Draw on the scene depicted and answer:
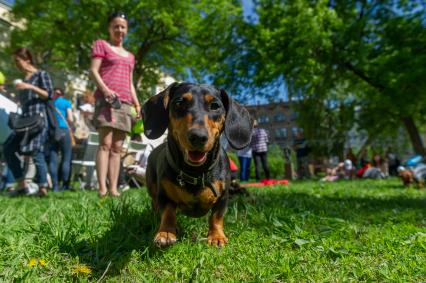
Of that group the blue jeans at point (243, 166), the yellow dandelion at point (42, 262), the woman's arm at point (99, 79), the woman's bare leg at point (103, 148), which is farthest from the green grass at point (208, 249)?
the blue jeans at point (243, 166)

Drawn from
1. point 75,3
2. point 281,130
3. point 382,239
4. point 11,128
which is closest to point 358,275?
point 382,239

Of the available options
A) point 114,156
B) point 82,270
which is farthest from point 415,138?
point 82,270

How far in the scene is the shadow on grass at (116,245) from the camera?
6.66 ft

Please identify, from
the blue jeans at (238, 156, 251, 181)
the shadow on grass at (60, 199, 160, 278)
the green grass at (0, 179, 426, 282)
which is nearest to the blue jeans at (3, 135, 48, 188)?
the green grass at (0, 179, 426, 282)

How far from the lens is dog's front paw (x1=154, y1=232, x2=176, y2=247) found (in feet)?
6.73

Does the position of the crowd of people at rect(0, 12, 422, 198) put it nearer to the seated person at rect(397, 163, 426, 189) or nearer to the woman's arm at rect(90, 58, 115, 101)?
the woman's arm at rect(90, 58, 115, 101)

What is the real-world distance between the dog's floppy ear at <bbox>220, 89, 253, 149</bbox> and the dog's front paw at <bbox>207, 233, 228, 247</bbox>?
2.01ft

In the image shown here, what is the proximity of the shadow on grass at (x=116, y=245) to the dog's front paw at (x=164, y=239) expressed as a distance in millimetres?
114

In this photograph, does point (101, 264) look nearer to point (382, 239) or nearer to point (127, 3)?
point (382, 239)

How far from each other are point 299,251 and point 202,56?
15000 millimetres

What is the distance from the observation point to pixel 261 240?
246 centimetres

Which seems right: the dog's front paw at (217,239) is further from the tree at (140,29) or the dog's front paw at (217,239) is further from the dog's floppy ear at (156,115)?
the tree at (140,29)

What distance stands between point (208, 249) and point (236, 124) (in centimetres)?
86

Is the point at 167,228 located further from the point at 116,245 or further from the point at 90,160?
the point at 90,160
